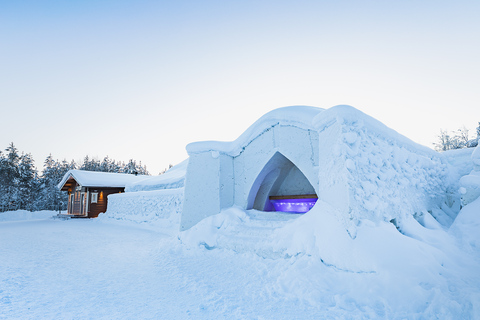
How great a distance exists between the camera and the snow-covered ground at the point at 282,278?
280cm

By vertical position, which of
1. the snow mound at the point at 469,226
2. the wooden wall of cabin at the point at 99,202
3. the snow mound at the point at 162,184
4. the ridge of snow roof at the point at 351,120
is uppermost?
the ridge of snow roof at the point at 351,120

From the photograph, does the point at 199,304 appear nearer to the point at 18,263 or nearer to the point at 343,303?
the point at 343,303

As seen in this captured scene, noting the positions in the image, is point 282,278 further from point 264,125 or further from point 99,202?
point 99,202

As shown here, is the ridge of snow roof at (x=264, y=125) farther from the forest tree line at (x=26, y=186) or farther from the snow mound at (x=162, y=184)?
the forest tree line at (x=26, y=186)

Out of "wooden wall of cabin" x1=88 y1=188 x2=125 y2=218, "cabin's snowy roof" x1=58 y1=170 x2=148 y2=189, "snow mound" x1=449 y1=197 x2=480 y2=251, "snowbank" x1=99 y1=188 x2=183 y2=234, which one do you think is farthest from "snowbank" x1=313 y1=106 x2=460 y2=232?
"wooden wall of cabin" x1=88 y1=188 x2=125 y2=218

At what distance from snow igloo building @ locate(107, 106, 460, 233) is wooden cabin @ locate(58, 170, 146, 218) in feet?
55.5

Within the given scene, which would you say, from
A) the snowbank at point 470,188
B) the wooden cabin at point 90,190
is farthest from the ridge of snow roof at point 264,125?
the wooden cabin at point 90,190

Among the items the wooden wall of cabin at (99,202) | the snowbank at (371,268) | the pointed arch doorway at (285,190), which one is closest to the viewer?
the snowbank at (371,268)

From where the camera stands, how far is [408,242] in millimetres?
3625

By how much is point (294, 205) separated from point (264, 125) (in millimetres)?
4474

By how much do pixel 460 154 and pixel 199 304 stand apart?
9.16 metres

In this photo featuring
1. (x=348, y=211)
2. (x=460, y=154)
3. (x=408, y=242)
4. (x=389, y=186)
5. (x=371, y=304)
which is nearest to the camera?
(x=371, y=304)

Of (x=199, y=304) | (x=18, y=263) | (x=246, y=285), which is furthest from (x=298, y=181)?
(x=18, y=263)

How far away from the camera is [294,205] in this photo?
395 inches
